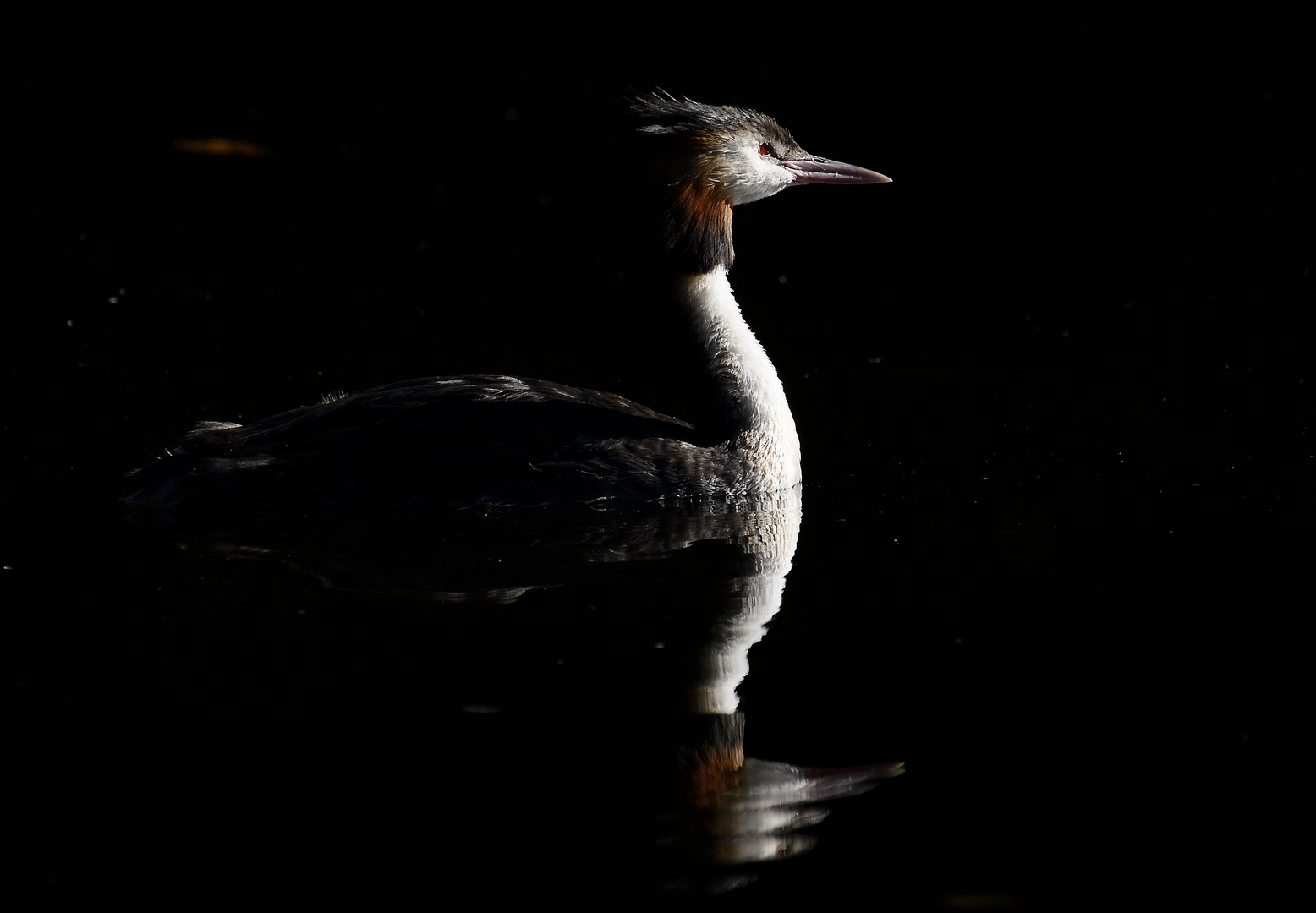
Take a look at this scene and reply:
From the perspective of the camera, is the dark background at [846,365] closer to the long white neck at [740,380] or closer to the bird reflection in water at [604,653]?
the bird reflection in water at [604,653]

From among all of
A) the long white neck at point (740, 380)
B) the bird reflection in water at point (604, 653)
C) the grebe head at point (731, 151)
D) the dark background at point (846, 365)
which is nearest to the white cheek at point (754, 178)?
the grebe head at point (731, 151)

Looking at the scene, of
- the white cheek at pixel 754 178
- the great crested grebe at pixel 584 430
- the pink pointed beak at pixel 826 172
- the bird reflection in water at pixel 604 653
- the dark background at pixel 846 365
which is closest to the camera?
the bird reflection in water at pixel 604 653

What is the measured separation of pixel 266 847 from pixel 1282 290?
7.92m

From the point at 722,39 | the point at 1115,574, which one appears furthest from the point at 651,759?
the point at 722,39

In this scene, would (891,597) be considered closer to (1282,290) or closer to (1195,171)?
(1282,290)

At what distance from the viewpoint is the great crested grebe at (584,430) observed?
704 centimetres

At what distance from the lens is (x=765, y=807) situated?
14.8ft

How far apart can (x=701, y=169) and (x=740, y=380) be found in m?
0.98

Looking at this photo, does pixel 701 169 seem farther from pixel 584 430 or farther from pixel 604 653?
pixel 604 653

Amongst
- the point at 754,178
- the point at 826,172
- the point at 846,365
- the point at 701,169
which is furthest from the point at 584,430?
the point at 846,365

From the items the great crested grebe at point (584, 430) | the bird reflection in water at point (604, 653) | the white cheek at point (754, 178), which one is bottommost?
the bird reflection in water at point (604, 653)

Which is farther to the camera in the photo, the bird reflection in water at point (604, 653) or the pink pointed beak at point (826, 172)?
the pink pointed beak at point (826, 172)

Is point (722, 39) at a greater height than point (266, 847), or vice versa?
point (722, 39)

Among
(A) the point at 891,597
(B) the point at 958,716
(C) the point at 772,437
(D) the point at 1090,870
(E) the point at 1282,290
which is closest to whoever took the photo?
(D) the point at 1090,870
